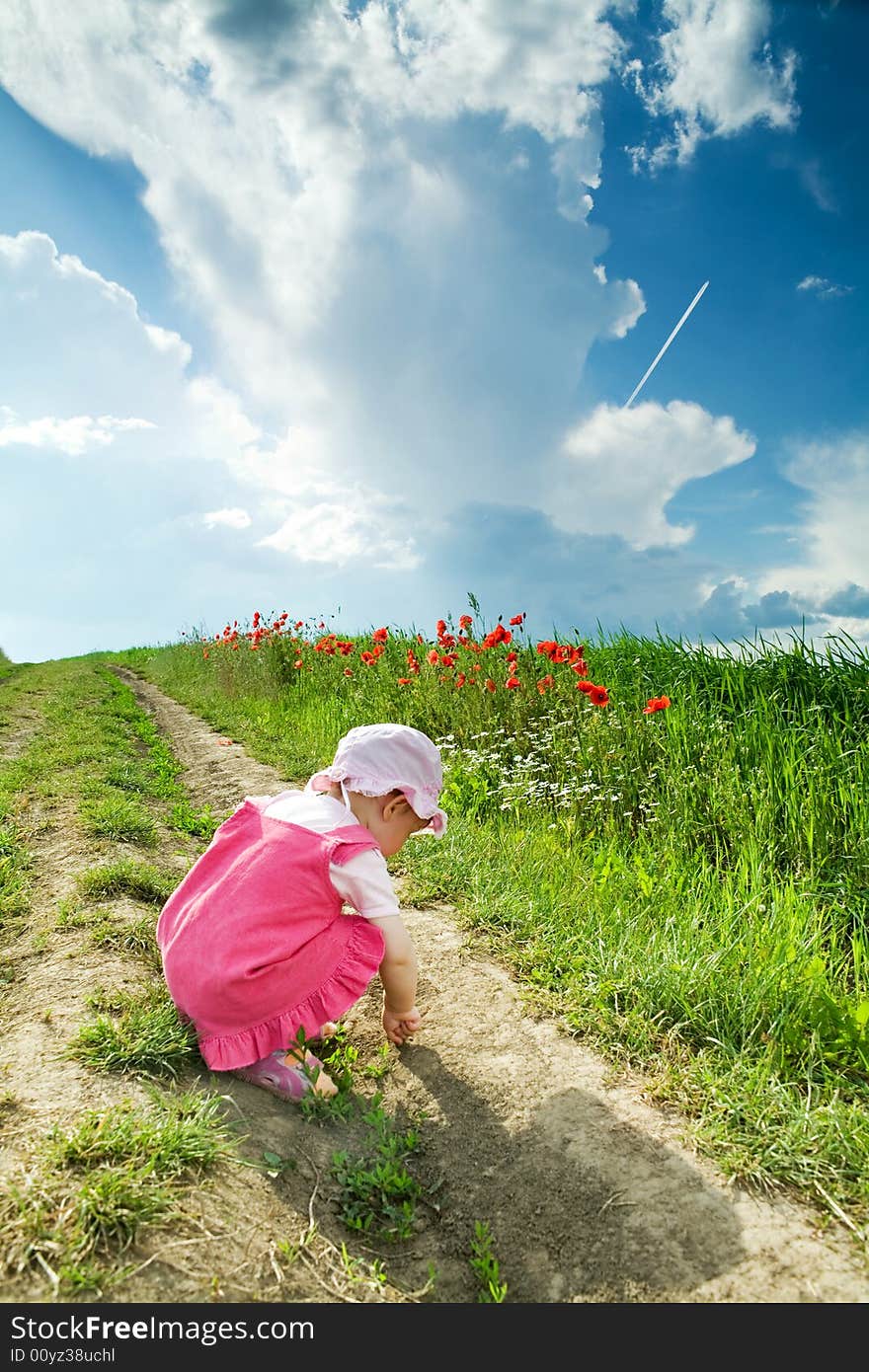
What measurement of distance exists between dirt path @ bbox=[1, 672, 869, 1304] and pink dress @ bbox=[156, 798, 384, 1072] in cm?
21

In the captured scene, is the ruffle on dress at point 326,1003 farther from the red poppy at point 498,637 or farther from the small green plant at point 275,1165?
the red poppy at point 498,637

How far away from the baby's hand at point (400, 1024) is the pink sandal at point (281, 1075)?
0.94ft

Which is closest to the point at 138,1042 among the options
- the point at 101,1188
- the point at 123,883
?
the point at 101,1188

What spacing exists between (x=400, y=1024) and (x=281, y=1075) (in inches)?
17.6

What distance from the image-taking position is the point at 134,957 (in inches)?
138

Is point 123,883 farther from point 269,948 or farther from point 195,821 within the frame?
point 269,948

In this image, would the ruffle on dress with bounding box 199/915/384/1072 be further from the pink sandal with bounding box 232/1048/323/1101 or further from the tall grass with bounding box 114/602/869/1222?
the tall grass with bounding box 114/602/869/1222

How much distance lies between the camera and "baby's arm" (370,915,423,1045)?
9.28ft
